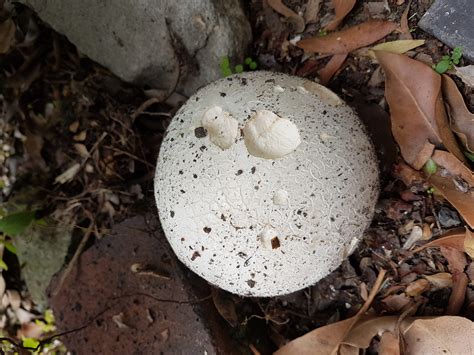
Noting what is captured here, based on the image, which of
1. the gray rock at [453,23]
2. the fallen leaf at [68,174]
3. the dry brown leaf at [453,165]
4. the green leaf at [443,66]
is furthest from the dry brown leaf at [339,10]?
the fallen leaf at [68,174]

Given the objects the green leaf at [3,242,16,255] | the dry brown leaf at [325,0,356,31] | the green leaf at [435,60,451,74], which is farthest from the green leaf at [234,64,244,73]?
the green leaf at [3,242,16,255]

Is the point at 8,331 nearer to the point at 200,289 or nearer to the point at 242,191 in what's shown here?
the point at 200,289

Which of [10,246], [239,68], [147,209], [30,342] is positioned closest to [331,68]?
[239,68]

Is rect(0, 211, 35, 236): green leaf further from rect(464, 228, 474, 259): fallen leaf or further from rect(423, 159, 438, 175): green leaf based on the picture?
rect(464, 228, 474, 259): fallen leaf

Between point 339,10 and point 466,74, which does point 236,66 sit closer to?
point 339,10

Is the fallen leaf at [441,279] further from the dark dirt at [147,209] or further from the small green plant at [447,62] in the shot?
the small green plant at [447,62]

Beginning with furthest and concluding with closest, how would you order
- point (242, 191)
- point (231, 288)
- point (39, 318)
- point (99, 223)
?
point (39, 318) → point (99, 223) → point (231, 288) → point (242, 191)

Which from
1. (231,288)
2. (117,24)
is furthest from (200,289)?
(117,24)
